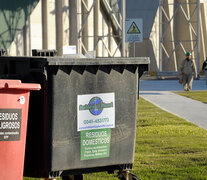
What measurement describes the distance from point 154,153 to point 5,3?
58.5 feet

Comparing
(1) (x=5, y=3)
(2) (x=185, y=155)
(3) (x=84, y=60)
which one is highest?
(1) (x=5, y=3)

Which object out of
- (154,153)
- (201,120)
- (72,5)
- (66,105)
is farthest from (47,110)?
(72,5)

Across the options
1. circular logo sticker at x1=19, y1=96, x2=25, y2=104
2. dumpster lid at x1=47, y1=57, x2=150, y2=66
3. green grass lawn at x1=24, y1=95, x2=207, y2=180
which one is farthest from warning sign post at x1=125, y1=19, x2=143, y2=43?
circular logo sticker at x1=19, y1=96, x2=25, y2=104

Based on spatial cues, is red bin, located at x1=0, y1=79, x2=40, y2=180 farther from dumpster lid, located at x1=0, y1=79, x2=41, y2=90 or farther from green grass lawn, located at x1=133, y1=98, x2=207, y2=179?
green grass lawn, located at x1=133, y1=98, x2=207, y2=179

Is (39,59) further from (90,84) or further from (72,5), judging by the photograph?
(72,5)

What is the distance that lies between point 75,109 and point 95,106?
0.78ft

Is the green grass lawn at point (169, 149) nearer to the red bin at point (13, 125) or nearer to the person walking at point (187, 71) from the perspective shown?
the red bin at point (13, 125)

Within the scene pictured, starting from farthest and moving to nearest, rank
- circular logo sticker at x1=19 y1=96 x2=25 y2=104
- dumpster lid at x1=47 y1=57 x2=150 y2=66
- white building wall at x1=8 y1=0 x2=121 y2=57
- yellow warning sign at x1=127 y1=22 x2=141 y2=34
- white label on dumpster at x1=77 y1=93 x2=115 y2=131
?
white building wall at x1=8 y1=0 x2=121 y2=57 → yellow warning sign at x1=127 y1=22 x2=141 y2=34 → white label on dumpster at x1=77 y1=93 x2=115 y2=131 → dumpster lid at x1=47 y1=57 x2=150 y2=66 → circular logo sticker at x1=19 y1=96 x2=25 y2=104

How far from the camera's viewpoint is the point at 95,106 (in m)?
6.30

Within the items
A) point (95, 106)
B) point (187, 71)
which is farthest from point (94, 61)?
point (187, 71)

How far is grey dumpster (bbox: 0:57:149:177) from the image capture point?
6016 mm

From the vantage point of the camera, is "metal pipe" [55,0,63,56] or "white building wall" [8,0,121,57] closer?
"white building wall" [8,0,121,57]

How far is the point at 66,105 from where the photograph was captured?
6.11 meters

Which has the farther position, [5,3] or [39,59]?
[5,3]
